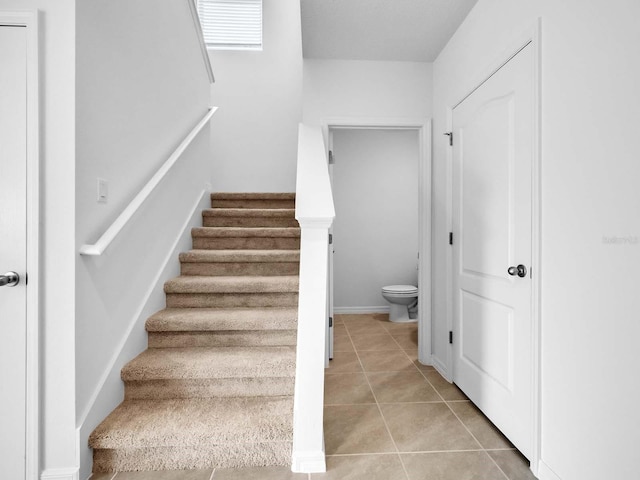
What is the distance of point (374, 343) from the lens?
3.29m

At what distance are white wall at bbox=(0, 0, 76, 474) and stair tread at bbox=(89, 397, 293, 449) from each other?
16 centimetres

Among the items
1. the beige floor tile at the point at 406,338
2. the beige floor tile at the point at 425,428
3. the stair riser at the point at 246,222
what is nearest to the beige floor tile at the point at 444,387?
the beige floor tile at the point at 425,428

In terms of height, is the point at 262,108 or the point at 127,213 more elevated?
the point at 262,108

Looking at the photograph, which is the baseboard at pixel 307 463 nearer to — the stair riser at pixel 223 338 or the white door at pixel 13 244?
the stair riser at pixel 223 338

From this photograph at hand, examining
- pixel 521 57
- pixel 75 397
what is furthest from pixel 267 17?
pixel 75 397

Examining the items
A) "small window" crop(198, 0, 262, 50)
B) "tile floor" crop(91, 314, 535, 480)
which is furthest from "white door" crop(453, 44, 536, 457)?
"small window" crop(198, 0, 262, 50)

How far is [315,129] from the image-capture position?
2523 mm

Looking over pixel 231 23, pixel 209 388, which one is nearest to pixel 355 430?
pixel 209 388

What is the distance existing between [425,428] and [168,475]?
127 centimetres

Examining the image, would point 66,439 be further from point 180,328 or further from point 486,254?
point 486,254

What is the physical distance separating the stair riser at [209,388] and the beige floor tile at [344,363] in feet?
3.04

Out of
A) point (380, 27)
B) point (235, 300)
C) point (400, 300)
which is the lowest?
point (400, 300)

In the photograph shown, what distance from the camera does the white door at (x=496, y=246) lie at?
5.26 feet

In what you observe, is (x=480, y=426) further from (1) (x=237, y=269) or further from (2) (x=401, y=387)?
(1) (x=237, y=269)
